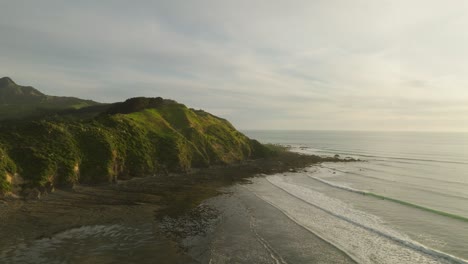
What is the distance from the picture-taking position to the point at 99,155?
34406 millimetres

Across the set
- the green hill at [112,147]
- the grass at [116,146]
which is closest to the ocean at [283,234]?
the green hill at [112,147]

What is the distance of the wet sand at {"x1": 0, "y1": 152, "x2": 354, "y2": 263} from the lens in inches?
617

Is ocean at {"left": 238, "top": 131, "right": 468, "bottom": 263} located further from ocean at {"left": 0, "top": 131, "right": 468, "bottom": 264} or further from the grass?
the grass

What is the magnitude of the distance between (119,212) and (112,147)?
15334 millimetres

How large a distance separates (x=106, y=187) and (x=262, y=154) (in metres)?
44.6

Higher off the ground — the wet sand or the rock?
the rock

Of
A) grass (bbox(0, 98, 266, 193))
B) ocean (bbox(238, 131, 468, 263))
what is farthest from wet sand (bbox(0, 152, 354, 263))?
ocean (bbox(238, 131, 468, 263))

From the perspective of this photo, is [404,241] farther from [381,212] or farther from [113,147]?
[113,147]

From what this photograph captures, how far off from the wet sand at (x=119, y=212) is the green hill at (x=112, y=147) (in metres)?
2.13

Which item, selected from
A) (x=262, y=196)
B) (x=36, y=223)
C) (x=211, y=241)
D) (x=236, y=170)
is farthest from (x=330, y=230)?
(x=236, y=170)

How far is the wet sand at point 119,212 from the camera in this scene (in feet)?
51.4

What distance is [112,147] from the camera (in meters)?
36.1

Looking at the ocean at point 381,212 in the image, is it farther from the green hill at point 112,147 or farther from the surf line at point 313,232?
the green hill at point 112,147

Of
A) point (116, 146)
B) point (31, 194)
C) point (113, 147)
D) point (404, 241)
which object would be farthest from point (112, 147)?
point (404, 241)
